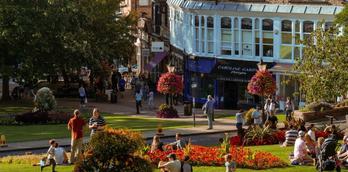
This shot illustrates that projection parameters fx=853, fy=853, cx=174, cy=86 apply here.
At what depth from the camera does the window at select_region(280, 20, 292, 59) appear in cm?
5794

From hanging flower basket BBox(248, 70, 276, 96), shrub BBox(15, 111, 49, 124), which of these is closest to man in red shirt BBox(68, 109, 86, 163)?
hanging flower basket BBox(248, 70, 276, 96)

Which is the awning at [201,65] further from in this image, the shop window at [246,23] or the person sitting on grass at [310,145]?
the person sitting on grass at [310,145]

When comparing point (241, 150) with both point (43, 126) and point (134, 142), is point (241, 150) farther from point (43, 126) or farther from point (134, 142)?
point (43, 126)

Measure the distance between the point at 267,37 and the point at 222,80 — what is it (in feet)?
17.8

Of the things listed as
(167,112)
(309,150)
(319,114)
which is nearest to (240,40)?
(167,112)

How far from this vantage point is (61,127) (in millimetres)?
43344

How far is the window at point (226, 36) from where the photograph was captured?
204ft

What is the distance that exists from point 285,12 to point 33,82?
1769cm

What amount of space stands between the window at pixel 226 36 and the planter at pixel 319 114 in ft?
58.5

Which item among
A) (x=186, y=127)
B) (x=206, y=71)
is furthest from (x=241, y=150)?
(x=206, y=71)

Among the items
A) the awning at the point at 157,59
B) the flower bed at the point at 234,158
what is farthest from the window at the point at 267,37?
the flower bed at the point at 234,158

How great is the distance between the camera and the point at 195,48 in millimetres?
65062

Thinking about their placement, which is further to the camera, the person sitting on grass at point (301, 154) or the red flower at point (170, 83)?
the red flower at point (170, 83)

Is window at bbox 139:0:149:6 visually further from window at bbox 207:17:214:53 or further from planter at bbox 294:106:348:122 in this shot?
planter at bbox 294:106:348:122
